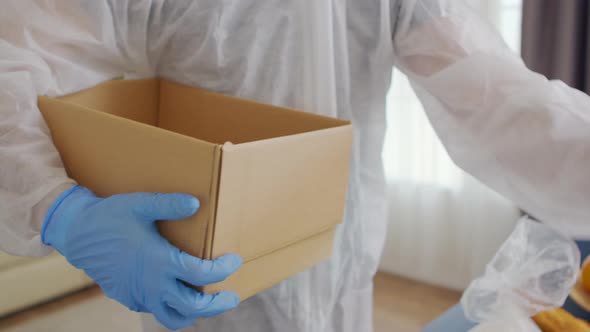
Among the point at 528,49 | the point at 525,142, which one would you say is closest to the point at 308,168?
the point at 525,142

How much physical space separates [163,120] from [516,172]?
589 millimetres

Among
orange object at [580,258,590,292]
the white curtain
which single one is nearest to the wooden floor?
the white curtain

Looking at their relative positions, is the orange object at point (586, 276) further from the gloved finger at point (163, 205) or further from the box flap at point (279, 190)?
the gloved finger at point (163, 205)

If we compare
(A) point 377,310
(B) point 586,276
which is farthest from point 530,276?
(A) point 377,310

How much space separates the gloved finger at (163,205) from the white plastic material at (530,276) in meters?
0.76

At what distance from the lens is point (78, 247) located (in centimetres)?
76

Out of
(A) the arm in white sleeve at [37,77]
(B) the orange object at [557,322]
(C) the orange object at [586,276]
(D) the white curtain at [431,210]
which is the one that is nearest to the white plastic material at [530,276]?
(B) the orange object at [557,322]

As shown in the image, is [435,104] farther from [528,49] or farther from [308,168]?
[528,49]

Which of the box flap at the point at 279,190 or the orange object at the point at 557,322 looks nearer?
the box flap at the point at 279,190

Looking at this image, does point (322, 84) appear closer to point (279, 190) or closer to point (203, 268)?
point (279, 190)

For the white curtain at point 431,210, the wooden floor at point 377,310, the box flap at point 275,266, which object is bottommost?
the wooden floor at point 377,310

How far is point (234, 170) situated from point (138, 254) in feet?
0.57

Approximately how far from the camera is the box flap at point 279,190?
2.13 ft

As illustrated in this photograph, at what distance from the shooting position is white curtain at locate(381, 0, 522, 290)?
221 cm
